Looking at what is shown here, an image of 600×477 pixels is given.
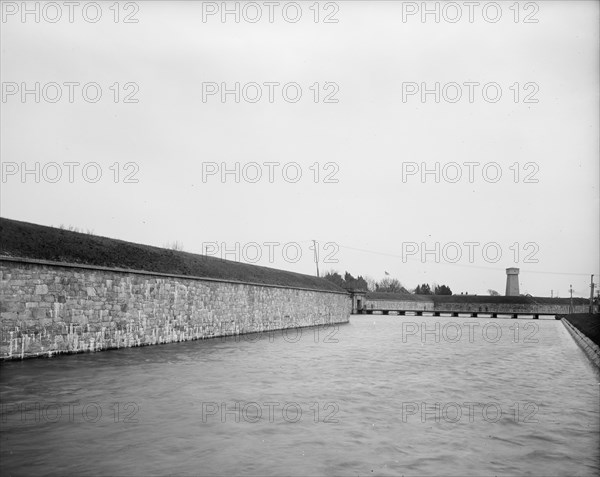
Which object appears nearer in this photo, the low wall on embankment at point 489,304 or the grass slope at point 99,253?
the grass slope at point 99,253

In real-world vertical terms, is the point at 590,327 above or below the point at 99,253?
below

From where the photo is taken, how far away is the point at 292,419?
7.11 metres

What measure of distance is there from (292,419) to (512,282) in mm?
96515

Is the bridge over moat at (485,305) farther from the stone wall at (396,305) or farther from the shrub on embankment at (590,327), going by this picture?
the shrub on embankment at (590,327)

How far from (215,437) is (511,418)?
449 centimetres

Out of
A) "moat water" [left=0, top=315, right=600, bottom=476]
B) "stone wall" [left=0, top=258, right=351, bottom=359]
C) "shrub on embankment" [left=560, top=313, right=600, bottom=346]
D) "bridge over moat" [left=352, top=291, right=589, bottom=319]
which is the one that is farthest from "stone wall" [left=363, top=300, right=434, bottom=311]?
"moat water" [left=0, top=315, right=600, bottom=476]

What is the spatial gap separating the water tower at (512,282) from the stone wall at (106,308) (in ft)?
256

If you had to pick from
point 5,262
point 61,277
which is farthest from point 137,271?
point 5,262

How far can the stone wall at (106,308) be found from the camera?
13289 mm

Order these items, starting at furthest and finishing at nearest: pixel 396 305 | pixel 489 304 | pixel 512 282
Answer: pixel 512 282
pixel 489 304
pixel 396 305

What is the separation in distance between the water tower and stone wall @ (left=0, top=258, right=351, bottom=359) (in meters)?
77.9

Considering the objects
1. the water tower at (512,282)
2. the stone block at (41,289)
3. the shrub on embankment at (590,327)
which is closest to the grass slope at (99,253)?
the stone block at (41,289)

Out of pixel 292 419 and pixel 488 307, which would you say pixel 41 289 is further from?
pixel 488 307

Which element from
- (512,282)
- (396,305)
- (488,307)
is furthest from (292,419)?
(512,282)
